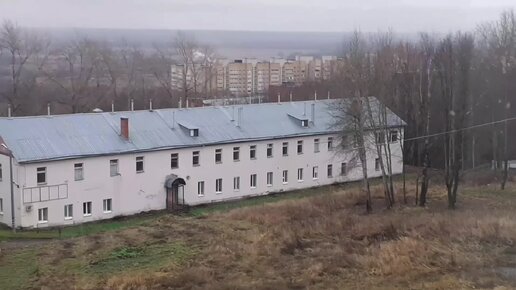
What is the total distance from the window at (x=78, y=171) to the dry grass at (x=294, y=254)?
3760 mm

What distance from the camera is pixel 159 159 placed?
20250mm

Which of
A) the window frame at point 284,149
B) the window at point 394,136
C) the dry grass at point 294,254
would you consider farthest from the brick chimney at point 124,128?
the window at point 394,136

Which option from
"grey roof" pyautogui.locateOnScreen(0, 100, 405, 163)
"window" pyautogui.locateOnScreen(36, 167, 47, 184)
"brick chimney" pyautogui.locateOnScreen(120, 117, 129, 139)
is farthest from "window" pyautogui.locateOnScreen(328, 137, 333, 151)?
"window" pyautogui.locateOnScreen(36, 167, 47, 184)

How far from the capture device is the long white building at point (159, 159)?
58.7 feet

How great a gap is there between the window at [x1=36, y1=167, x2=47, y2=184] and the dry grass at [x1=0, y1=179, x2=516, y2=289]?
3.99m

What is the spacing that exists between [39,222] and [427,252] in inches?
442

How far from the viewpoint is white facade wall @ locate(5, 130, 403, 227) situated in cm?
1795

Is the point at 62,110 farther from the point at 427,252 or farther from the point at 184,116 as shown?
the point at 427,252

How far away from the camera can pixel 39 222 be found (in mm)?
17703

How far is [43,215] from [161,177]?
385 cm

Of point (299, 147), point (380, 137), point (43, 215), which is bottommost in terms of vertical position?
point (43, 215)

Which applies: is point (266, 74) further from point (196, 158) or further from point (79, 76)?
point (196, 158)

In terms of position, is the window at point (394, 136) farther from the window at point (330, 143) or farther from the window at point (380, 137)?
the window at point (380, 137)

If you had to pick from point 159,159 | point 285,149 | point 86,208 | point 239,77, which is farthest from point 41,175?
point 239,77
